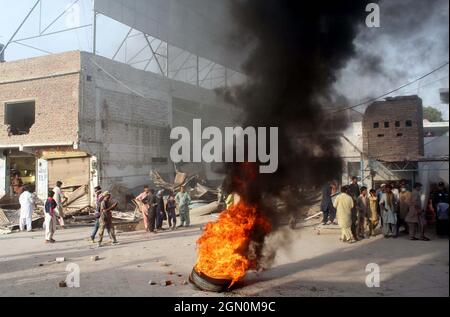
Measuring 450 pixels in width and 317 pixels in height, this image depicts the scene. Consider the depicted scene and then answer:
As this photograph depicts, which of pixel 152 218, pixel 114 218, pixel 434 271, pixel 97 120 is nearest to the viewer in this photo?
pixel 434 271

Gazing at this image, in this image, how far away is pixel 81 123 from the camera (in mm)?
16234

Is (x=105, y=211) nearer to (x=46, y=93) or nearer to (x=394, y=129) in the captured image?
(x=46, y=93)

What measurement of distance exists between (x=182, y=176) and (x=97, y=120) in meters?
4.71

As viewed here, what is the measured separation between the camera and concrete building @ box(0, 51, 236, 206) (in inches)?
648

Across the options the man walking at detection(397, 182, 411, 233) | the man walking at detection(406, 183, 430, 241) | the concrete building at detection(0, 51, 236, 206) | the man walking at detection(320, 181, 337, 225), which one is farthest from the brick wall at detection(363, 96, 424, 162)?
the concrete building at detection(0, 51, 236, 206)

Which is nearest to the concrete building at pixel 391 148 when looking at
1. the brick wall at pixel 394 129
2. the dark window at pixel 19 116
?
the brick wall at pixel 394 129

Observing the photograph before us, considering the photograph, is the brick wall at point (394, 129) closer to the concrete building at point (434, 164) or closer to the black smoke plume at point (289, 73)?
the concrete building at point (434, 164)

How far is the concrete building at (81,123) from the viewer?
54.0 feet

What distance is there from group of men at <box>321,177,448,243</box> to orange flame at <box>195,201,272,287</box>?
168 inches

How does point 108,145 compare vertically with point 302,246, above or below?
above
